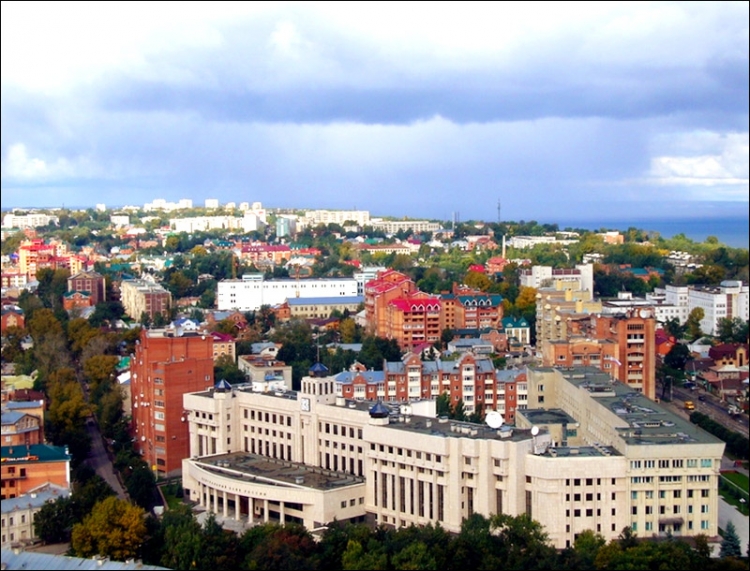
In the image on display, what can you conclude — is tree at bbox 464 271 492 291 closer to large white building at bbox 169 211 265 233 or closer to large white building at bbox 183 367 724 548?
large white building at bbox 183 367 724 548

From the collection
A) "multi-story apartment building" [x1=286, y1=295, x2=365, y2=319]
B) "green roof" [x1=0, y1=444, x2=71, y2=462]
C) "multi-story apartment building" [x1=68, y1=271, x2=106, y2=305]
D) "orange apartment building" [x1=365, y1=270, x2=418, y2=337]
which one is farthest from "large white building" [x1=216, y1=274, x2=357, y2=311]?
"green roof" [x1=0, y1=444, x2=71, y2=462]

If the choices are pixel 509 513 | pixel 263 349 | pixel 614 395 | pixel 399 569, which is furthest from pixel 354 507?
pixel 263 349

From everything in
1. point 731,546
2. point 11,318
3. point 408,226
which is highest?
point 408,226

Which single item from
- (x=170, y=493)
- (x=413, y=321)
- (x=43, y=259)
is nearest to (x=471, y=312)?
(x=413, y=321)

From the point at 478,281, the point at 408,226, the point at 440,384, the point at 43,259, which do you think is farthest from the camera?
the point at 408,226

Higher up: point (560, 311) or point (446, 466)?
point (560, 311)

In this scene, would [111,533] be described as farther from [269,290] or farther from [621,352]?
[269,290]
